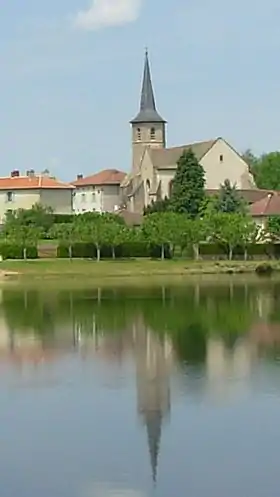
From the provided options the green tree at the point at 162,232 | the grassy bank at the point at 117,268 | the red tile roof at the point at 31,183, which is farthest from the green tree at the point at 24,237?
the red tile roof at the point at 31,183

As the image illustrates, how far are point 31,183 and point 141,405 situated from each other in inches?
3066

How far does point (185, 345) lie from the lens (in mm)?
27719

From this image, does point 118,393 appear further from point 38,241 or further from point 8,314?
point 38,241

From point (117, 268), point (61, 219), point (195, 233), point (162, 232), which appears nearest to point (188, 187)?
point (61, 219)

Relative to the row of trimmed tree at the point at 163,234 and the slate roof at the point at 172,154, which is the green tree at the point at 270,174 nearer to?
the slate roof at the point at 172,154

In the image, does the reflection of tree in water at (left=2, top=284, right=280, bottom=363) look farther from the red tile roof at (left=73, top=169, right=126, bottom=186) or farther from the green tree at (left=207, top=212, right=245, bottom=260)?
the red tile roof at (left=73, top=169, right=126, bottom=186)

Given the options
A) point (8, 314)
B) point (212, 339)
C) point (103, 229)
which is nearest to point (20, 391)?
point (212, 339)

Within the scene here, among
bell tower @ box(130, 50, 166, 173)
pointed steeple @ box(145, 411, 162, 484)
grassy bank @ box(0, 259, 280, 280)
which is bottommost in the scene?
pointed steeple @ box(145, 411, 162, 484)

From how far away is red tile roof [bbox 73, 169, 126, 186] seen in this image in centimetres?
11631

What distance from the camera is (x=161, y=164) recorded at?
9756 cm

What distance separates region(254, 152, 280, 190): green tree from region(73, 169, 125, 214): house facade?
14.3 m

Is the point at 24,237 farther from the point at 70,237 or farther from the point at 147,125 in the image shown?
the point at 147,125

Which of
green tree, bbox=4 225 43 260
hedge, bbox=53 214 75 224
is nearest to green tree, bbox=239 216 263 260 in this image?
green tree, bbox=4 225 43 260

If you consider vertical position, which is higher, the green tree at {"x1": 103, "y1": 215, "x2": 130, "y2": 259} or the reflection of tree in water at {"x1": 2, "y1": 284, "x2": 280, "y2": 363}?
the green tree at {"x1": 103, "y1": 215, "x2": 130, "y2": 259}
